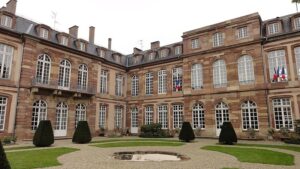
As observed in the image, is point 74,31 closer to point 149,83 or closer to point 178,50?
point 149,83

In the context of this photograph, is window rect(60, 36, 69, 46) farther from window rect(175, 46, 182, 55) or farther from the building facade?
window rect(175, 46, 182, 55)

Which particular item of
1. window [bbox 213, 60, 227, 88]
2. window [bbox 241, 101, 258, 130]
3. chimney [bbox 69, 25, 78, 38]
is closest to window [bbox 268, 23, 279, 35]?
window [bbox 213, 60, 227, 88]

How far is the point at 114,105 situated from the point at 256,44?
1509cm

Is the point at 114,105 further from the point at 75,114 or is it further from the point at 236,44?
the point at 236,44

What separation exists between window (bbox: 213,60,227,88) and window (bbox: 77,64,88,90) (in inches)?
481

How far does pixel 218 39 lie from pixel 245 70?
3932mm

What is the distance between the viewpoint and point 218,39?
69.1 ft

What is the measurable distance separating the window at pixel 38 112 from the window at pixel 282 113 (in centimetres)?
1816

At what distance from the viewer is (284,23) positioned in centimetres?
1869

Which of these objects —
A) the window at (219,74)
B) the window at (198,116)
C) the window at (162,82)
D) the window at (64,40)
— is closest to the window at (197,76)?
the window at (219,74)

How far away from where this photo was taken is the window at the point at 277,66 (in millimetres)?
17516

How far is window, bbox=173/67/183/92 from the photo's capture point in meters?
23.0

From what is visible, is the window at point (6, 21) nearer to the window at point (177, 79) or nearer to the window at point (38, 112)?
the window at point (38, 112)

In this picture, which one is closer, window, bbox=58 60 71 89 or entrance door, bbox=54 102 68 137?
entrance door, bbox=54 102 68 137
